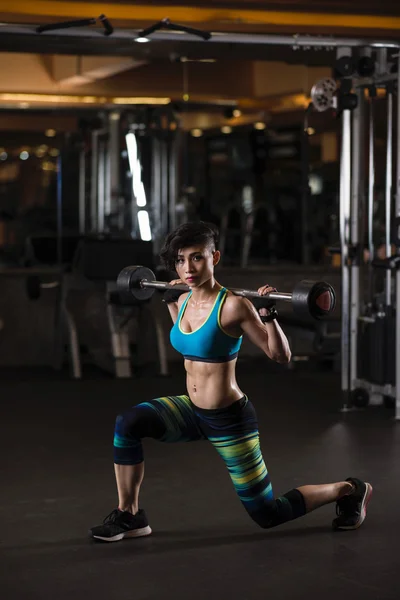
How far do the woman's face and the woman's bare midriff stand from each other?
0.26 m

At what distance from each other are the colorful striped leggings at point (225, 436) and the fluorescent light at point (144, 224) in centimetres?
527

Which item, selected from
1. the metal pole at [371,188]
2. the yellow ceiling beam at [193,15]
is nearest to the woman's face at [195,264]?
the metal pole at [371,188]

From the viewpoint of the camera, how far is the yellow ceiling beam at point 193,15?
7725 mm

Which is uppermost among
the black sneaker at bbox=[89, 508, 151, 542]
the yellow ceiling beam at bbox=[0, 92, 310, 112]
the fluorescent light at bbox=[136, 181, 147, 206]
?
the yellow ceiling beam at bbox=[0, 92, 310, 112]

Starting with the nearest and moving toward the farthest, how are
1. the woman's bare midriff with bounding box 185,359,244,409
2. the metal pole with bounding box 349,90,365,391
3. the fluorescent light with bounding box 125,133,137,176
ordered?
the woman's bare midriff with bounding box 185,359,244,409 < the metal pole with bounding box 349,90,365,391 < the fluorescent light with bounding box 125,133,137,176

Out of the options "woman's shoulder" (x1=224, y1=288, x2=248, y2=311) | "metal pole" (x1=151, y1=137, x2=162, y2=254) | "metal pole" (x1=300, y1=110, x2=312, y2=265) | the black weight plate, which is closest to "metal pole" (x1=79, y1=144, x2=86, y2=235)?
"metal pole" (x1=151, y1=137, x2=162, y2=254)

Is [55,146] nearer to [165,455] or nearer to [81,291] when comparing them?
[81,291]

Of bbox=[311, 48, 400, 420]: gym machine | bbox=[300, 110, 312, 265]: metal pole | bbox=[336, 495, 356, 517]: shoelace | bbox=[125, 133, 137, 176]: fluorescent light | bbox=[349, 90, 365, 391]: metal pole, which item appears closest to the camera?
bbox=[336, 495, 356, 517]: shoelace

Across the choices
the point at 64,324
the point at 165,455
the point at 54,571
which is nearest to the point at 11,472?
the point at 165,455

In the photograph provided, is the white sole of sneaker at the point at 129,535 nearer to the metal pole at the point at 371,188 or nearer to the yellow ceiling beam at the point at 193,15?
the metal pole at the point at 371,188

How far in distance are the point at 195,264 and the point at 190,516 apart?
3.27 feet

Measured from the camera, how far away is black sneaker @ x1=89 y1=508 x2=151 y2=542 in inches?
126

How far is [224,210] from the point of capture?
28.4ft

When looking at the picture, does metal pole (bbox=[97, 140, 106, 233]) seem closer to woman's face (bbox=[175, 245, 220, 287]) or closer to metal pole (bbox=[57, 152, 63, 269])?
metal pole (bbox=[57, 152, 63, 269])
